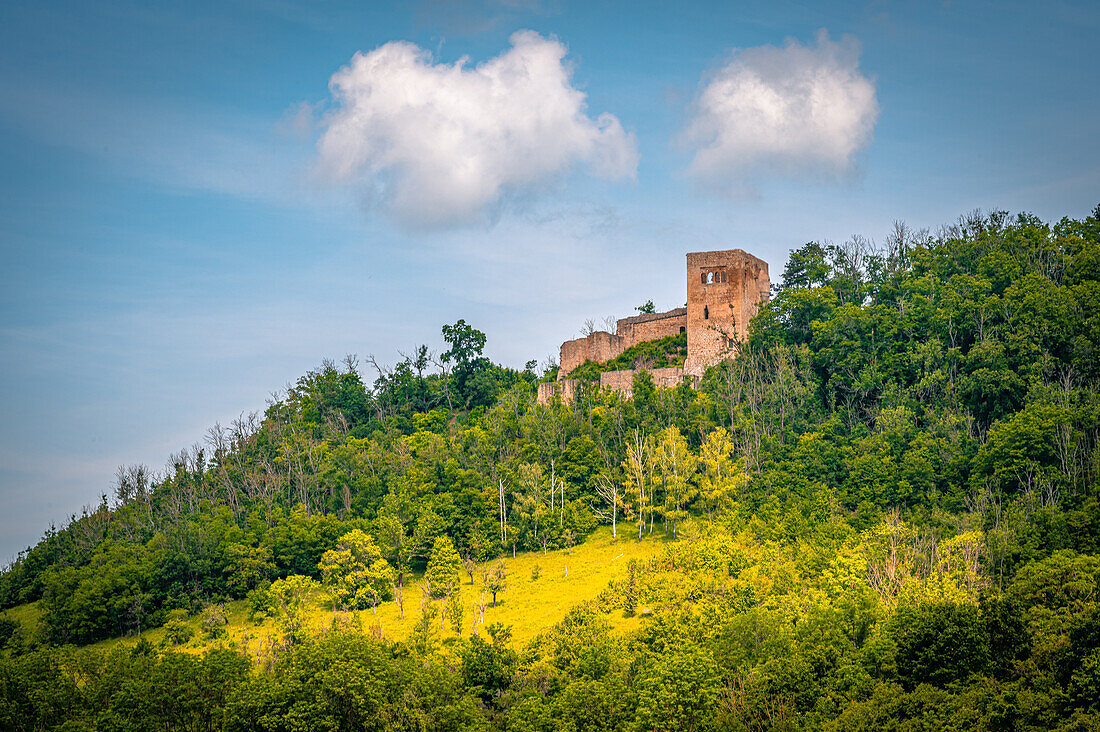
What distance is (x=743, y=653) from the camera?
4062 centimetres

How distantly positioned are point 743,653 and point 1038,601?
11122 mm

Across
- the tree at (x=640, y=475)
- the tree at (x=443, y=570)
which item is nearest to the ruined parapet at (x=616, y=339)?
the tree at (x=640, y=475)

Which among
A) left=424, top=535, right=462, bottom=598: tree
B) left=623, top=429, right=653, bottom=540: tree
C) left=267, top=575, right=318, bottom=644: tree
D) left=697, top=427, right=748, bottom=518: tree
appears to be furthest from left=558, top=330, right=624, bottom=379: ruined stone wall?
left=267, top=575, right=318, bottom=644: tree

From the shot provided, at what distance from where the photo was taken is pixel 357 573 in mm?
58438

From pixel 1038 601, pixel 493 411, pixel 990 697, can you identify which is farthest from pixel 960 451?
pixel 493 411

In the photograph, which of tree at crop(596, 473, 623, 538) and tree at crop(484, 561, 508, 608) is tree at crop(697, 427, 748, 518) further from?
tree at crop(484, 561, 508, 608)

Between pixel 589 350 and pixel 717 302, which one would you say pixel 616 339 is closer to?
pixel 589 350

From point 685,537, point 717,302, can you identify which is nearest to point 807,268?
point 717,302

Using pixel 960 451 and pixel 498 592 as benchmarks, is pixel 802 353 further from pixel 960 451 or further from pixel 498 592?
pixel 498 592

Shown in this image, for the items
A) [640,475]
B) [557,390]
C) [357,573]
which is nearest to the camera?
[357,573]

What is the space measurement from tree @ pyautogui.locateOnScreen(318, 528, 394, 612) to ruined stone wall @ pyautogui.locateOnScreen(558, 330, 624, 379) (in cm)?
2648

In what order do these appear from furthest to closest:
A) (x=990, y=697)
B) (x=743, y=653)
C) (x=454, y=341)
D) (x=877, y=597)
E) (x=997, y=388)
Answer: (x=454, y=341), (x=997, y=388), (x=877, y=597), (x=743, y=653), (x=990, y=697)

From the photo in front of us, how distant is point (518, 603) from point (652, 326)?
35.6 meters

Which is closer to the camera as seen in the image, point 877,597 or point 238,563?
point 877,597
